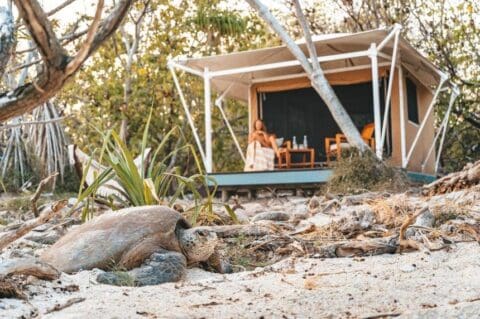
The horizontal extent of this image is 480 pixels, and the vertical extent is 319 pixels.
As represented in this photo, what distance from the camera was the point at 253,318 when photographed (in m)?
2.79

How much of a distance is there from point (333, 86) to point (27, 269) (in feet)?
32.6

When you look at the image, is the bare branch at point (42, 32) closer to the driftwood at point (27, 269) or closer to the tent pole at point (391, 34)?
the driftwood at point (27, 269)

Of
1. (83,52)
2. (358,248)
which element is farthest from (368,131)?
(83,52)

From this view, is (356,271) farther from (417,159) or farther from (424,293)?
(417,159)

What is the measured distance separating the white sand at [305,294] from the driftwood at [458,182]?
10.9ft

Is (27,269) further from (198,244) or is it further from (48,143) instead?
(48,143)

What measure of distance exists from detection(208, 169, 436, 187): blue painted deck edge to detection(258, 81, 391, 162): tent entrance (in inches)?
107

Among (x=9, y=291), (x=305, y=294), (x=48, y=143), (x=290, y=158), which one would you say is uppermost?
(x=9, y=291)

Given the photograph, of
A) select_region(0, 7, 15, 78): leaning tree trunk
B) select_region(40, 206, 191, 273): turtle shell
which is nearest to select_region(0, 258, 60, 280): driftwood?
select_region(40, 206, 191, 273): turtle shell

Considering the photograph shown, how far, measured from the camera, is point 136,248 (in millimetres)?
3938

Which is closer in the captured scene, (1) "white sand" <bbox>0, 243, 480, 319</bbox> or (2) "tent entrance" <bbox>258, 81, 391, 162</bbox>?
(1) "white sand" <bbox>0, 243, 480, 319</bbox>

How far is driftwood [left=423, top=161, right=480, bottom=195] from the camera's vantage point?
23.3 feet

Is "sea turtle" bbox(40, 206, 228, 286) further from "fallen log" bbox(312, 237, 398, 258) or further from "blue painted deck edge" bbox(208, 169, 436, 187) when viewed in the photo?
"blue painted deck edge" bbox(208, 169, 436, 187)

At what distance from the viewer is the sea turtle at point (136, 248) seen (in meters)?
3.78
